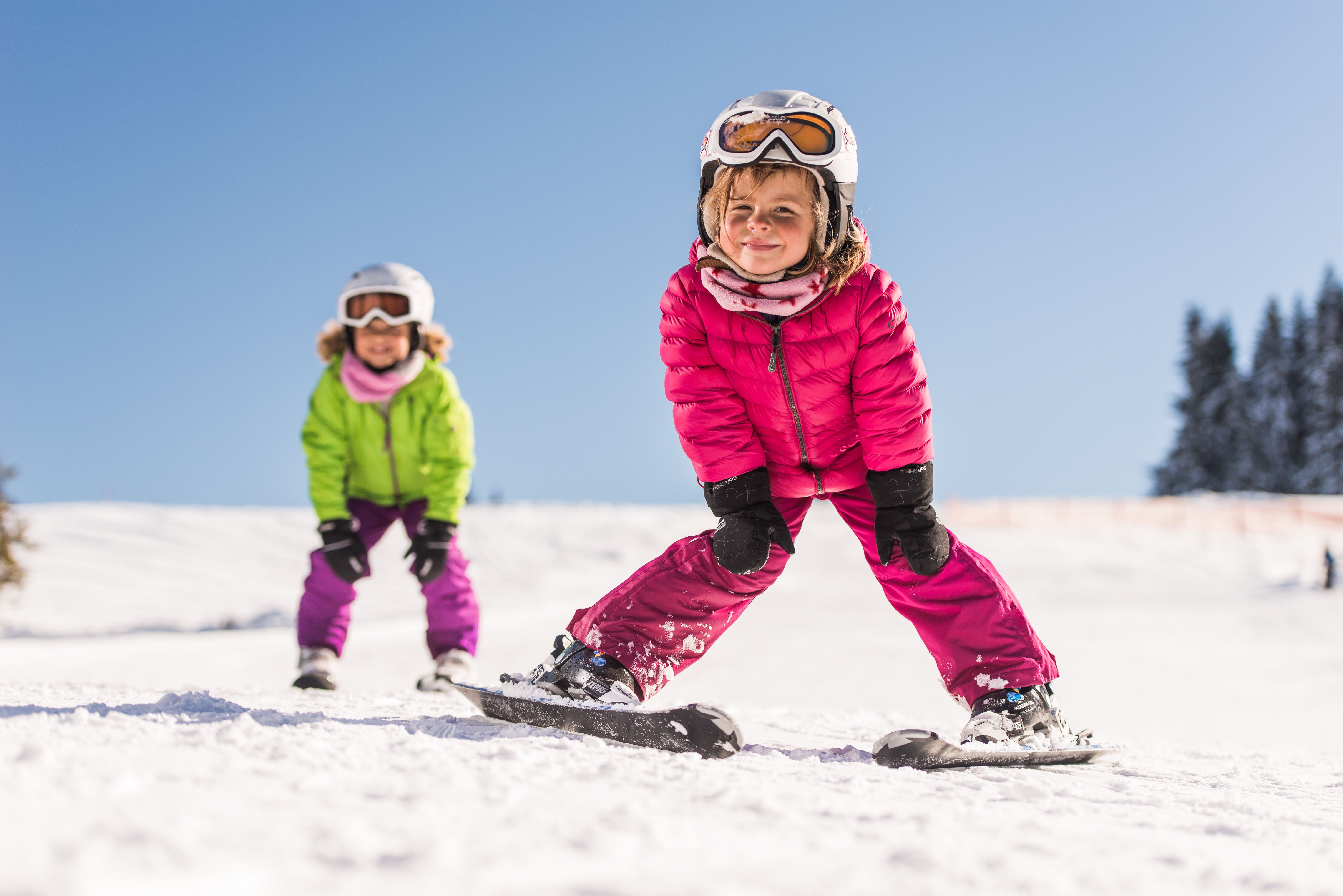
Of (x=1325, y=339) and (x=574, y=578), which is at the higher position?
(x=1325, y=339)

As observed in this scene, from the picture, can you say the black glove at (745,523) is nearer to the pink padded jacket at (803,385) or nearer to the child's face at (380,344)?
the pink padded jacket at (803,385)

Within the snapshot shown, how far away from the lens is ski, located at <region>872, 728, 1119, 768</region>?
187cm

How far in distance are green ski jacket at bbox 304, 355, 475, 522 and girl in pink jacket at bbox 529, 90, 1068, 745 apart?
6.04 ft

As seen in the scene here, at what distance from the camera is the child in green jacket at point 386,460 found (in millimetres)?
3947

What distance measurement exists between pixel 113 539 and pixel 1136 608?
13.8m

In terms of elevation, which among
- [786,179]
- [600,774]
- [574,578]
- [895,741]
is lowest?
[574,578]

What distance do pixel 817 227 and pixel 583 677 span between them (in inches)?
51.8

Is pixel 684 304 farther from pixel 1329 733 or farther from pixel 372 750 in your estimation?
pixel 1329 733

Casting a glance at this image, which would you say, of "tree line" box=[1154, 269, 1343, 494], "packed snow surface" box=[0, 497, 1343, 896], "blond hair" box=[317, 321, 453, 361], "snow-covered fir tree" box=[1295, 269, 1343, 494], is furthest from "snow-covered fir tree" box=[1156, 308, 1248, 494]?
"blond hair" box=[317, 321, 453, 361]

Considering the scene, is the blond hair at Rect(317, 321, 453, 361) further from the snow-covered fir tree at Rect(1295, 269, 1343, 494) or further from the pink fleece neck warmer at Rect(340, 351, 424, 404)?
the snow-covered fir tree at Rect(1295, 269, 1343, 494)

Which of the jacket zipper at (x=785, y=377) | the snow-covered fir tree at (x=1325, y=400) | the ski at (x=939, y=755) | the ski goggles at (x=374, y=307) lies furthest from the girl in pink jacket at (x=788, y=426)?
the snow-covered fir tree at (x=1325, y=400)

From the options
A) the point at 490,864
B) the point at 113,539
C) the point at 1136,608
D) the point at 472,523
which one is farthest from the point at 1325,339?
the point at 490,864

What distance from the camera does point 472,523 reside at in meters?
14.9

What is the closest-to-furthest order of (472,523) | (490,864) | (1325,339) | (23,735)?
1. (490,864)
2. (23,735)
3. (472,523)
4. (1325,339)
